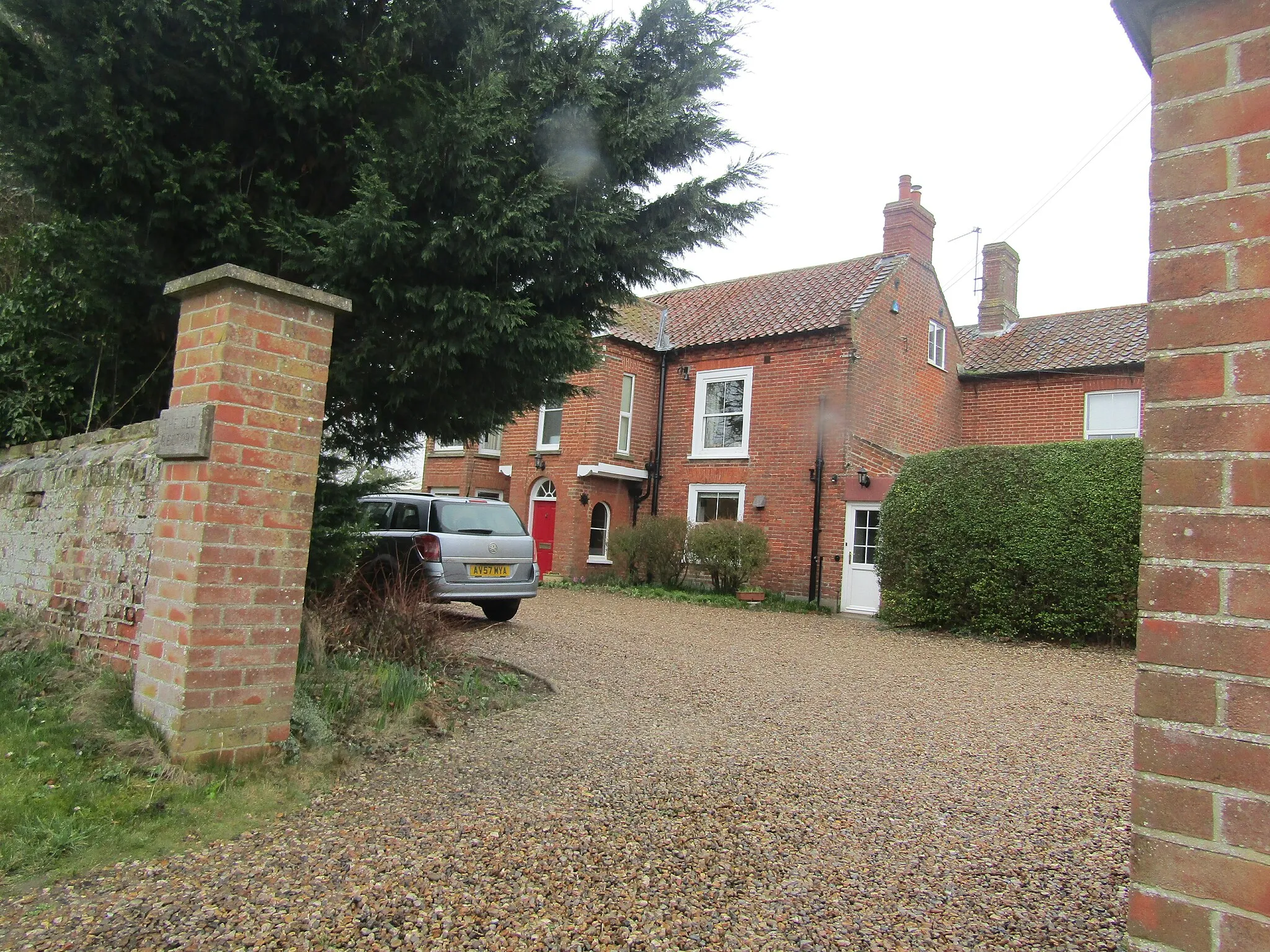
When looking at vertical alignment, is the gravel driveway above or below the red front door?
below

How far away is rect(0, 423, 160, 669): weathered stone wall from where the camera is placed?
4.23 metres

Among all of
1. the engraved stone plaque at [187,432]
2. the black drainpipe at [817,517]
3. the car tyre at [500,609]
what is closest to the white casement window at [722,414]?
the black drainpipe at [817,517]

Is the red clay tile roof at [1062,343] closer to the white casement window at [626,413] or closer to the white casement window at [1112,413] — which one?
the white casement window at [1112,413]

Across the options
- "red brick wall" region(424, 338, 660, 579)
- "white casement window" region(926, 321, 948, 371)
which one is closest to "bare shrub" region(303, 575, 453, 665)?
"red brick wall" region(424, 338, 660, 579)

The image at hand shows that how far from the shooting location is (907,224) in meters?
18.0

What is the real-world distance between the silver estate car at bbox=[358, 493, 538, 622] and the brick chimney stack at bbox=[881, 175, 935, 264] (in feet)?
37.9

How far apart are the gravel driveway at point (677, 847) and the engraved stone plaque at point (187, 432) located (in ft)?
5.26

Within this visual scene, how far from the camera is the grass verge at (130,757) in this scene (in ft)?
9.80

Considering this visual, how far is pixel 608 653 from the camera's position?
8453 millimetres

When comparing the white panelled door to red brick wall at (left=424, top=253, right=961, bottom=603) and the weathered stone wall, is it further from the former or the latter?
the weathered stone wall

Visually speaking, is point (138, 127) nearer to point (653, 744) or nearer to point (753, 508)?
point (653, 744)

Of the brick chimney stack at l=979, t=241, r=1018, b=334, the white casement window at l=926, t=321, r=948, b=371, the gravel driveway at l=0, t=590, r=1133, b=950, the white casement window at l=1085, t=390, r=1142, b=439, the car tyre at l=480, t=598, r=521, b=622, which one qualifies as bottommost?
the gravel driveway at l=0, t=590, r=1133, b=950

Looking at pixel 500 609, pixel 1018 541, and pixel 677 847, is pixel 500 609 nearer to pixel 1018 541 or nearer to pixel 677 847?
pixel 1018 541

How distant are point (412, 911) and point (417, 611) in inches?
136
